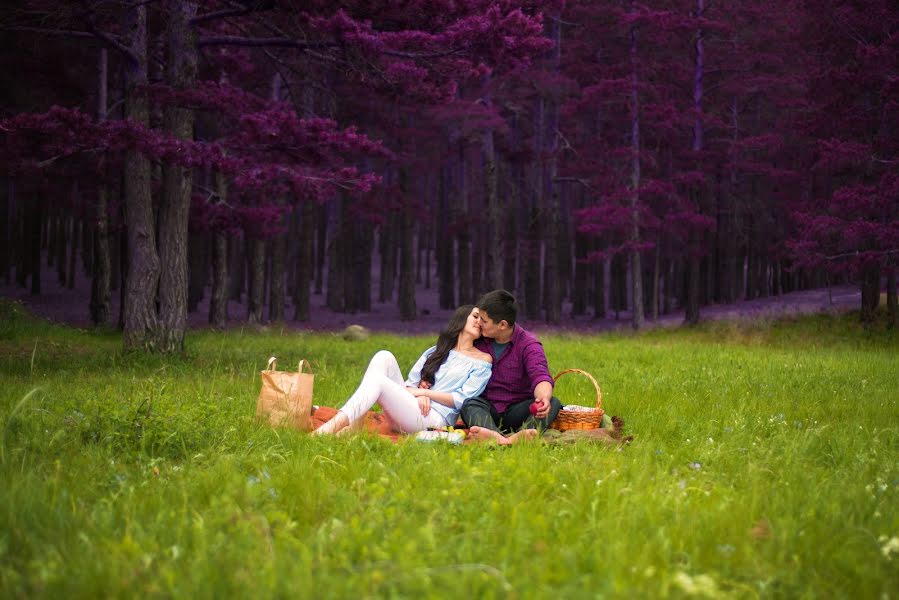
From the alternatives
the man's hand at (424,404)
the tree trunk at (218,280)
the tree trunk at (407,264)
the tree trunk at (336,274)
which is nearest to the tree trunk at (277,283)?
the tree trunk at (218,280)

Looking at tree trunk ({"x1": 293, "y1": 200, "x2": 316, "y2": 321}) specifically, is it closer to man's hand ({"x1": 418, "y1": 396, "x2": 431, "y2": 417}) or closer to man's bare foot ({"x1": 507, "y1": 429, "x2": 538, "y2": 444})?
man's hand ({"x1": 418, "y1": 396, "x2": 431, "y2": 417})

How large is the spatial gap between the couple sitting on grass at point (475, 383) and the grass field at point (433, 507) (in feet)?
2.34

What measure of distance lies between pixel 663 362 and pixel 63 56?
17.9m

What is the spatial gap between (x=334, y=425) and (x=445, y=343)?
1.48 meters

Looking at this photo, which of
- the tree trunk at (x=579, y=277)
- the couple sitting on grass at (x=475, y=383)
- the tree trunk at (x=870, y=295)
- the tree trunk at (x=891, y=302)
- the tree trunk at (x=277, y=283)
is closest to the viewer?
the couple sitting on grass at (x=475, y=383)

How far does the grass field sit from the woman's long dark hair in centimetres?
139

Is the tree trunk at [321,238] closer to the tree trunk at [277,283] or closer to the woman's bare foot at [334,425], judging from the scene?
the tree trunk at [277,283]

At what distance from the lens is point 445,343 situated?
23.1 ft

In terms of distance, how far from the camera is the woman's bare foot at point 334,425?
19.4ft

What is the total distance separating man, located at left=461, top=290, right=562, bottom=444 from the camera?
6.59 meters

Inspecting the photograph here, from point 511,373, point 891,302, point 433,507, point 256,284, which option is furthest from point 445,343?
point 256,284

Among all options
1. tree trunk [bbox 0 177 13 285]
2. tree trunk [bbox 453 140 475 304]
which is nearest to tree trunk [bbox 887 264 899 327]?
tree trunk [bbox 453 140 475 304]

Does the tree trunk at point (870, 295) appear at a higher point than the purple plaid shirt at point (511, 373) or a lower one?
higher

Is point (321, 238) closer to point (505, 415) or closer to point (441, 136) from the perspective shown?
point (441, 136)
